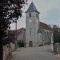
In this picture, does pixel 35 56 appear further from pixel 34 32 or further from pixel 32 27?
pixel 34 32

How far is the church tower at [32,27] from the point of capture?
110m

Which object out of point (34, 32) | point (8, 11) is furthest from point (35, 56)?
point (34, 32)

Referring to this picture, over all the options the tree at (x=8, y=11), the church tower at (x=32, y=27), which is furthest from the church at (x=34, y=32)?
the tree at (x=8, y=11)

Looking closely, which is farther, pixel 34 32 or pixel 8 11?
pixel 34 32

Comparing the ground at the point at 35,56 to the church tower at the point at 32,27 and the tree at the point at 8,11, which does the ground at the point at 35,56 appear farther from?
the church tower at the point at 32,27

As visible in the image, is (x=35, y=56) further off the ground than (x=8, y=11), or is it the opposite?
(x=8, y=11)

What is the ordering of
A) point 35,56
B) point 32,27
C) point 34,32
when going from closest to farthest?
point 35,56
point 32,27
point 34,32

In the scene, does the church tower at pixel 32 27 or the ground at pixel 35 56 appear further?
the church tower at pixel 32 27

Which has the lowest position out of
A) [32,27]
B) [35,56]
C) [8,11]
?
[35,56]

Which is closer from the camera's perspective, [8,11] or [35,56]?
[8,11]

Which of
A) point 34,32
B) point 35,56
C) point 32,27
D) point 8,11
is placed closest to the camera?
point 8,11

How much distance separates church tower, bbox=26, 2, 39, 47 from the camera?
110 meters

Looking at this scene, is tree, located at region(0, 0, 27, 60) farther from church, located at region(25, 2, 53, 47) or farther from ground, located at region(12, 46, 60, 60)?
church, located at region(25, 2, 53, 47)

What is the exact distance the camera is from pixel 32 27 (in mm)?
111250
